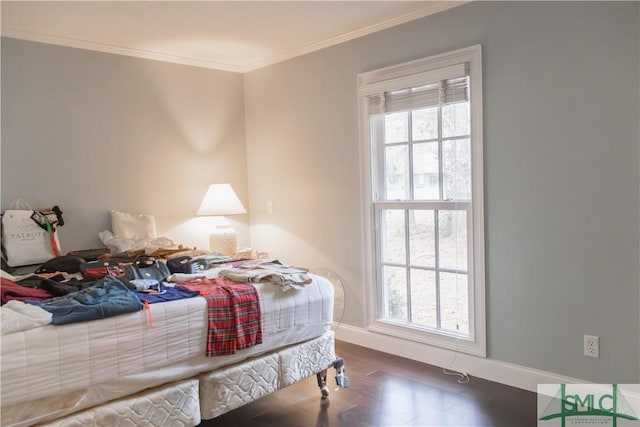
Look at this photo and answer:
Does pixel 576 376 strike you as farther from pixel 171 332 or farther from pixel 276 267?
pixel 171 332

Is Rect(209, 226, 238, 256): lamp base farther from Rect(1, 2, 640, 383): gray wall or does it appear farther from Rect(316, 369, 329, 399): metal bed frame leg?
Rect(316, 369, 329, 399): metal bed frame leg

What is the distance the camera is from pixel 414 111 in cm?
351

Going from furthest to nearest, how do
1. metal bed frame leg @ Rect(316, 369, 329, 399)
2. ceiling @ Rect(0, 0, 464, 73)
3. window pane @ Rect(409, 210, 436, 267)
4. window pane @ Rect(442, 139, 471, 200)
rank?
window pane @ Rect(409, 210, 436, 267) < window pane @ Rect(442, 139, 471, 200) < ceiling @ Rect(0, 0, 464, 73) < metal bed frame leg @ Rect(316, 369, 329, 399)

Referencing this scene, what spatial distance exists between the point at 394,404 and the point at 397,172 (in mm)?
1622

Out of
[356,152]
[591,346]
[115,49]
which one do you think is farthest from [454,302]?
[115,49]

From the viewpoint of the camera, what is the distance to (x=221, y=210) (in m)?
4.21

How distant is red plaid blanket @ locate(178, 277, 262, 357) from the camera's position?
2301 mm

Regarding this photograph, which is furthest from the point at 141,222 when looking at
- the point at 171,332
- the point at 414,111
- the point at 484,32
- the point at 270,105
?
the point at 484,32

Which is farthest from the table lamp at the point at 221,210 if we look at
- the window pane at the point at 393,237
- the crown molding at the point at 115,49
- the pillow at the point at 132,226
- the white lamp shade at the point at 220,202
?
the window pane at the point at 393,237

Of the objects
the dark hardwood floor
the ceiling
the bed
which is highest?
the ceiling

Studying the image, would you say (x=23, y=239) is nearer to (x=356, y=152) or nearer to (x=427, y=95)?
(x=356, y=152)

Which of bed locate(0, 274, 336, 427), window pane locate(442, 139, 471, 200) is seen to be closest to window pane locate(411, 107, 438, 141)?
window pane locate(442, 139, 471, 200)

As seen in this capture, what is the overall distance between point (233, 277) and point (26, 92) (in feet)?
7.17

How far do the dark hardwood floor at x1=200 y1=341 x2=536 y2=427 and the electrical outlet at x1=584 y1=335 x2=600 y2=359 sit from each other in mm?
401
